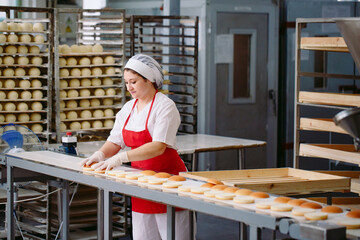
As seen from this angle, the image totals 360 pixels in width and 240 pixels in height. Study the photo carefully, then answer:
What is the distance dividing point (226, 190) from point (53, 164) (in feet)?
4.28

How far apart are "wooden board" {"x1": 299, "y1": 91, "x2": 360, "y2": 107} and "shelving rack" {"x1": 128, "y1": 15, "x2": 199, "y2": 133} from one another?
1494 millimetres

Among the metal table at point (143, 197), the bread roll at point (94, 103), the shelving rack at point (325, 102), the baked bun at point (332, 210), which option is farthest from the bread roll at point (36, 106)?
the baked bun at point (332, 210)

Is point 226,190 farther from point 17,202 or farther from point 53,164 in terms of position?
point 17,202

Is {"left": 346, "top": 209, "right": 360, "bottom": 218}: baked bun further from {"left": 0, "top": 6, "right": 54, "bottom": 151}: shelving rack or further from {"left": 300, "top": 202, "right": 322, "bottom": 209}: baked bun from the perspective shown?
{"left": 0, "top": 6, "right": 54, "bottom": 151}: shelving rack

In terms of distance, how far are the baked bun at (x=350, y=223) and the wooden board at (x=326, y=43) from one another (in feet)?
7.78

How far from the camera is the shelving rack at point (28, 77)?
539 centimetres

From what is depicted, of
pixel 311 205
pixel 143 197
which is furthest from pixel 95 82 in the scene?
pixel 311 205

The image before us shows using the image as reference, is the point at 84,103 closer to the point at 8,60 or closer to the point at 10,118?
the point at 10,118

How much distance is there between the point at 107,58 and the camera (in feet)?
19.1

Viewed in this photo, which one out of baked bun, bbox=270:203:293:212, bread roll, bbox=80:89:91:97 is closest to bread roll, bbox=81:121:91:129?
bread roll, bbox=80:89:91:97

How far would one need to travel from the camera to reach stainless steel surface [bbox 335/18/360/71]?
125 inches

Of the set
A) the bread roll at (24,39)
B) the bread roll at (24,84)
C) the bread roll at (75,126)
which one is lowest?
the bread roll at (75,126)

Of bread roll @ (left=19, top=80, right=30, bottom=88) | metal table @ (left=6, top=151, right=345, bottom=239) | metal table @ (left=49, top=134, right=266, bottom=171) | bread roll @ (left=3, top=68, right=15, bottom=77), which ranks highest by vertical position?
bread roll @ (left=3, top=68, right=15, bottom=77)

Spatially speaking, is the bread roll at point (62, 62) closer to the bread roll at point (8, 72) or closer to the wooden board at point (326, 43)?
the bread roll at point (8, 72)
